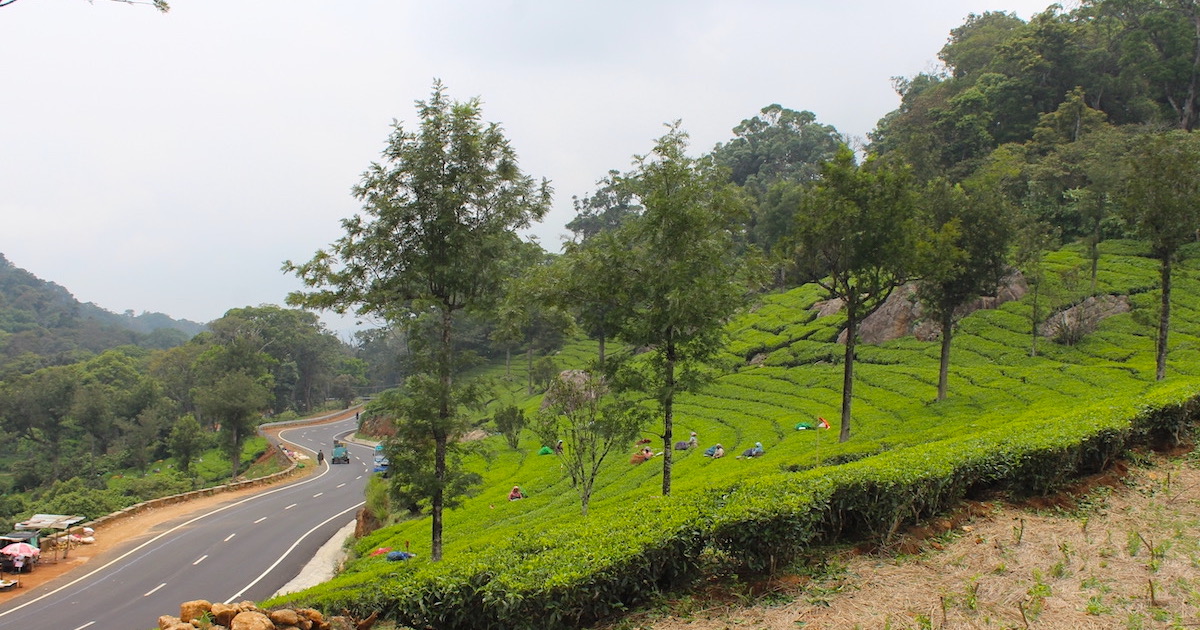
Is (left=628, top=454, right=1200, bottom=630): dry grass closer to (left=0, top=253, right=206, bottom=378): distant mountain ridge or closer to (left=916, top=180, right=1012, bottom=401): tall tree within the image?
(left=916, top=180, right=1012, bottom=401): tall tree

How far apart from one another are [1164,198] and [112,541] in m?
38.9

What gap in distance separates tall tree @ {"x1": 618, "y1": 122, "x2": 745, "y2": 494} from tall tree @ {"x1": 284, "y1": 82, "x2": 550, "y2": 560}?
2.67 metres

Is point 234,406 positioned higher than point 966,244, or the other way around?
point 966,244

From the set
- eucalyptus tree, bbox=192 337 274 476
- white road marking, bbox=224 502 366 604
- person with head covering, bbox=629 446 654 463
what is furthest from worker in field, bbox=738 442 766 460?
eucalyptus tree, bbox=192 337 274 476

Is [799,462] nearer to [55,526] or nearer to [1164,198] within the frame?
[1164,198]

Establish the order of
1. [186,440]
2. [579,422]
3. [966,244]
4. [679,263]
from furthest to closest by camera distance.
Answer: [186,440], [966,244], [579,422], [679,263]

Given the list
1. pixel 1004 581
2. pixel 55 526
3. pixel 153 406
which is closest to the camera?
pixel 1004 581

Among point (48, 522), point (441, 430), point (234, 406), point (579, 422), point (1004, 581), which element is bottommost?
point (48, 522)

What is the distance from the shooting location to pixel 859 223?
64.3ft

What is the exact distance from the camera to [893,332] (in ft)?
120

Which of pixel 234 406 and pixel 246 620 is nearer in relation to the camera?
pixel 246 620

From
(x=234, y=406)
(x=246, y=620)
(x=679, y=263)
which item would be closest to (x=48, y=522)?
(x=234, y=406)

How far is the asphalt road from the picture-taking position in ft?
61.9

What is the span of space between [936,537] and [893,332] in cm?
3115
